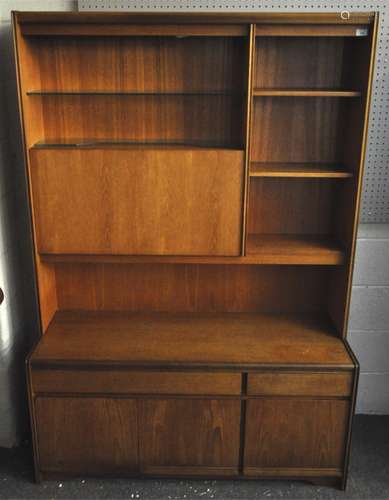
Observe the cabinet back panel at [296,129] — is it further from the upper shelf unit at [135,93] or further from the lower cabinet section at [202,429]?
the lower cabinet section at [202,429]

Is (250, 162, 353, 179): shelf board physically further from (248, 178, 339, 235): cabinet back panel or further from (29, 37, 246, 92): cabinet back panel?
(29, 37, 246, 92): cabinet back panel

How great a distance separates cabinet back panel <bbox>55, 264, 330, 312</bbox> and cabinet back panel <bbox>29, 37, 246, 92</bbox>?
2.97 feet

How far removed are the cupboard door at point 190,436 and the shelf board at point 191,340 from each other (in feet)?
0.70

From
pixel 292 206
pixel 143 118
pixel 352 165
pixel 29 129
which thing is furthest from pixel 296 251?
pixel 29 129

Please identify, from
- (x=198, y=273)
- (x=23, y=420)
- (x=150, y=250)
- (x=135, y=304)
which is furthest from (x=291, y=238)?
(x=23, y=420)

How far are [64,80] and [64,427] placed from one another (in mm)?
1632

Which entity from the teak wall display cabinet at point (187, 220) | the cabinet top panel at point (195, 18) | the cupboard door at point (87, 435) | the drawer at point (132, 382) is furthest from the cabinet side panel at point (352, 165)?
the cupboard door at point (87, 435)

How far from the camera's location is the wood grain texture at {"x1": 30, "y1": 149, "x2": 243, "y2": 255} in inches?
90.9

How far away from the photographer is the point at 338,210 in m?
2.59

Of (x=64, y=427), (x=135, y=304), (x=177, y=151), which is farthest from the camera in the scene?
(x=135, y=304)

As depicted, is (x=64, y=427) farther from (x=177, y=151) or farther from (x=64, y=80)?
(x=64, y=80)

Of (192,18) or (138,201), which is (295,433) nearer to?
(138,201)

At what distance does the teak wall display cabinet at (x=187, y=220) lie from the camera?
2340 mm

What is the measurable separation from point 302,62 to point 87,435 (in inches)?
79.9
